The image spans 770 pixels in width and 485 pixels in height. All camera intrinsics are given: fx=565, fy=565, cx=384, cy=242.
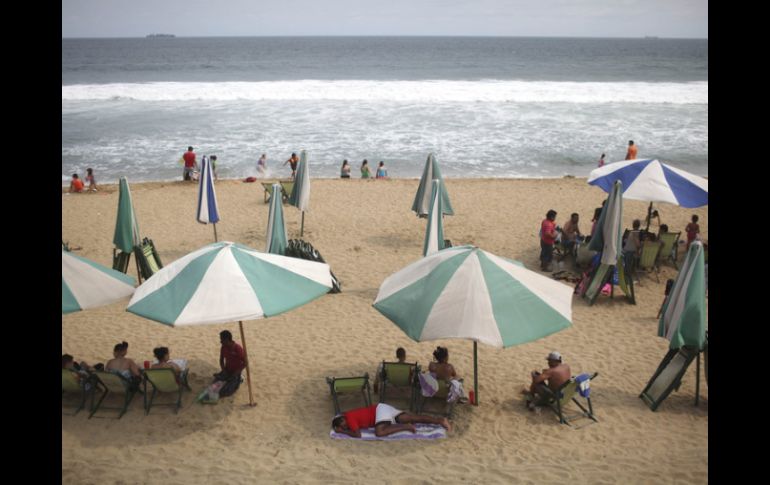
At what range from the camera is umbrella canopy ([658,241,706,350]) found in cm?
604

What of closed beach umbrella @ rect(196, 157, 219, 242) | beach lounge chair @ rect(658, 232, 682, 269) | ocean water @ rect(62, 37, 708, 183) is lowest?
beach lounge chair @ rect(658, 232, 682, 269)

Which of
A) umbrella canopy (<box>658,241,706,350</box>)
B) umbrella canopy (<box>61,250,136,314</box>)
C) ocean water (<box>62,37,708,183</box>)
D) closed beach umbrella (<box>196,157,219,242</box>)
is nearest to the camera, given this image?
umbrella canopy (<box>658,241,706,350</box>)

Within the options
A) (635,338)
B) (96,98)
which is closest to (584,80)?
(96,98)

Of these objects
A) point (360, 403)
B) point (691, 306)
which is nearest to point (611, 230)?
point (691, 306)

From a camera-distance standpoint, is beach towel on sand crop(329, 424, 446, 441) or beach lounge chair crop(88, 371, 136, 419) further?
beach lounge chair crop(88, 371, 136, 419)

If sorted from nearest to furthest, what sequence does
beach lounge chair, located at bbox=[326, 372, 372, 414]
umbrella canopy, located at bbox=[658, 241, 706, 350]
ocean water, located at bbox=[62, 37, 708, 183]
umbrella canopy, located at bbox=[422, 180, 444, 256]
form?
1. umbrella canopy, located at bbox=[658, 241, 706, 350]
2. beach lounge chair, located at bbox=[326, 372, 372, 414]
3. umbrella canopy, located at bbox=[422, 180, 444, 256]
4. ocean water, located at bbox=[62, 37, 708, 183]

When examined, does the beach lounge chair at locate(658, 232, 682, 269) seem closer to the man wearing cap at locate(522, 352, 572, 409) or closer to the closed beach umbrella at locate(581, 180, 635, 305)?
the closed beach umbrella at locate(581, 180, 635, 305)

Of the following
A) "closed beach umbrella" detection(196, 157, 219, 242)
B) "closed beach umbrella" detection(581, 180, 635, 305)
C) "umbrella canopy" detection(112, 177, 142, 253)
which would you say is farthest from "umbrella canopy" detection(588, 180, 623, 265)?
"umbrella canopy" detection(112, 177, 142, 253)

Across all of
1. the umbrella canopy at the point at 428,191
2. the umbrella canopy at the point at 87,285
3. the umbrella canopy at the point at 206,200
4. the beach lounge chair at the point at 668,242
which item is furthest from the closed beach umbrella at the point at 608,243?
the umbrella canopy at the point at 87,285

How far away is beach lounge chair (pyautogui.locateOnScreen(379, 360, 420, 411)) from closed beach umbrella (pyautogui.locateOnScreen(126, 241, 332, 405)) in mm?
1232

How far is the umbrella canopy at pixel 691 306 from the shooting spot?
6039 millimetres

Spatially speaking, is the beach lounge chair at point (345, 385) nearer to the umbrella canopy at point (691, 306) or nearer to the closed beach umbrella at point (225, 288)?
the closed beach umbrella at point (225, 288)

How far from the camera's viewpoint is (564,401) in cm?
647
